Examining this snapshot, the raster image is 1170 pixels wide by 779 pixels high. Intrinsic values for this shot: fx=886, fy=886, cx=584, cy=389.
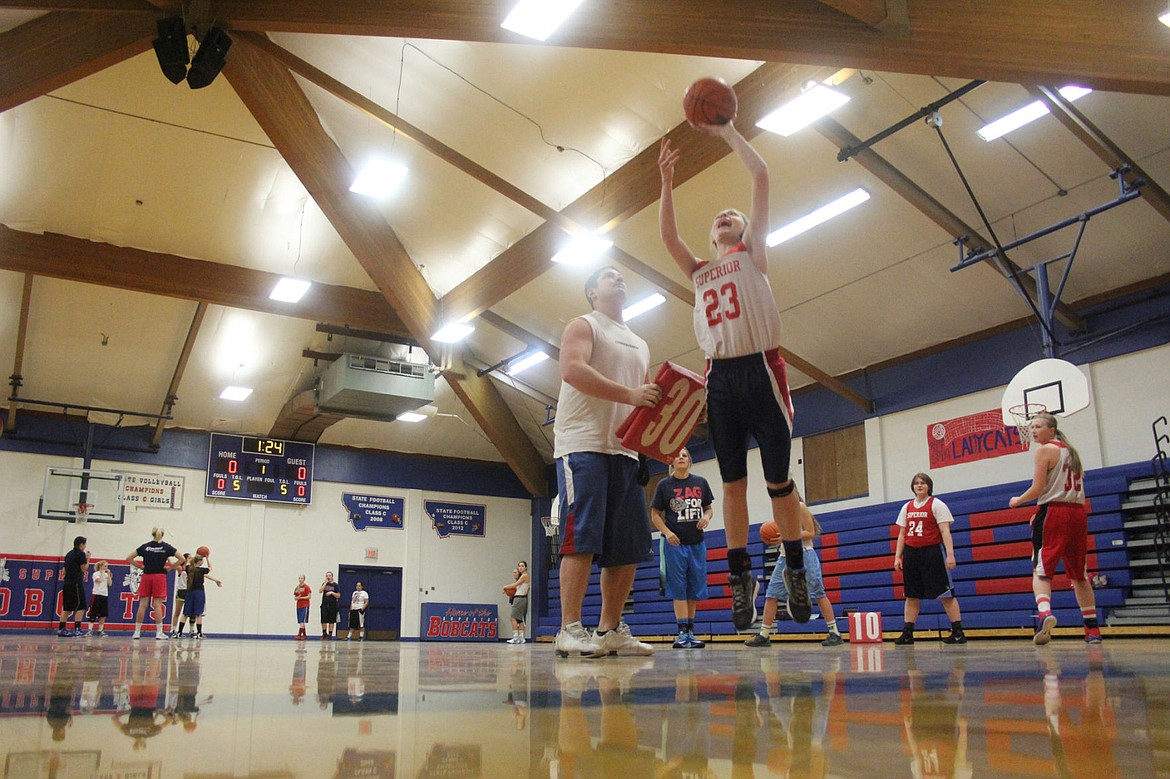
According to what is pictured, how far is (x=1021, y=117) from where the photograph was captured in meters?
8.68

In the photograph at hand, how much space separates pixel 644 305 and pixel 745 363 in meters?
9.94

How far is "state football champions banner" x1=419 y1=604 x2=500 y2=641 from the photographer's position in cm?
1911

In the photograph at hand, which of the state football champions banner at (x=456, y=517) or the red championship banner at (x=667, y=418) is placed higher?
the state football champions banner at (x=456, y=517)

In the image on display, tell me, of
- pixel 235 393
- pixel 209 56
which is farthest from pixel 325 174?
pixel 235 393

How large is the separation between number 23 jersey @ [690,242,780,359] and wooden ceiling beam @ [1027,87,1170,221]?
20.8ft

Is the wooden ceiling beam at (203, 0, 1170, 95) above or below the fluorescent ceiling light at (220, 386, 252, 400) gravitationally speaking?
above

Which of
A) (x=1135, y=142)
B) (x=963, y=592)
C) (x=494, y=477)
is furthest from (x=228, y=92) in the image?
(x=494, y=477)

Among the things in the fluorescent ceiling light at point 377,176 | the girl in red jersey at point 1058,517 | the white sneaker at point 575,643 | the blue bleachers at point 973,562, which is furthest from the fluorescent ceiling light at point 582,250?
the white sneaker at point 575,643

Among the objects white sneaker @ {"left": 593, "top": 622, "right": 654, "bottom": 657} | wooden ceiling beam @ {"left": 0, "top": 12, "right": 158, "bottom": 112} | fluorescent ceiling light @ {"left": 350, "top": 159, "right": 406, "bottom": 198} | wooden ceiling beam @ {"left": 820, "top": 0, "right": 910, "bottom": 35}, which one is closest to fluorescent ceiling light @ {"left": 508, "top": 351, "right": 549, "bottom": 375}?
fluorescent ceiling light @ {"left": 350, "top": 159, "right": 406, "bottom": 198}

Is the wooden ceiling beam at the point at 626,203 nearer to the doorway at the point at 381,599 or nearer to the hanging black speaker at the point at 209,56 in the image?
the hanging black speaker at the point at 209,56

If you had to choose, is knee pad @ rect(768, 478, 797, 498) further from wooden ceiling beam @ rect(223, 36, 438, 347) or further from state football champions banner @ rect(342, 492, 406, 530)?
state football champions banner @ rect(342, 492, 406, 530)

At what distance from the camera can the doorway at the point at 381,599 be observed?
18.9m

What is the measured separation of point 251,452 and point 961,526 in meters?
13.4

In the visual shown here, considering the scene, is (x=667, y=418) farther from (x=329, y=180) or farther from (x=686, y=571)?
(x=329, y=180)
